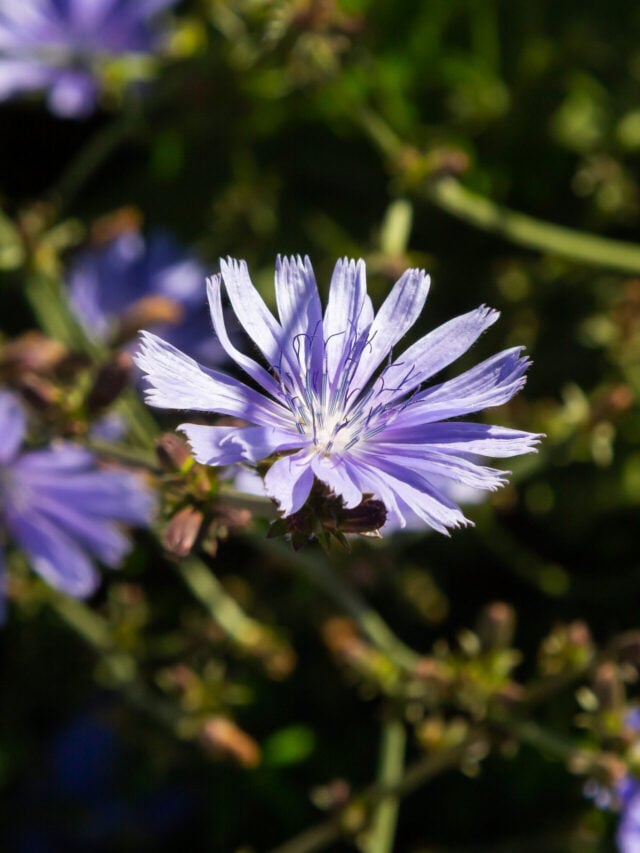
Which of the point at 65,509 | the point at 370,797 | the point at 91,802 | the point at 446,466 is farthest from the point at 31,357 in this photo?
the point at 91,802

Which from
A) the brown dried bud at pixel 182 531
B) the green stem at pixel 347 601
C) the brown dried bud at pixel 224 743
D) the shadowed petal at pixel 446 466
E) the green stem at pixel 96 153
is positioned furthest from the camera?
the green stem at pixel 96 153

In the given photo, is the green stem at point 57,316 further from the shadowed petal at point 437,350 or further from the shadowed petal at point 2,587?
the shadowed petal at point 437,350

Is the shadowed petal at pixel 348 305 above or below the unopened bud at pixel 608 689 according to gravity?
above

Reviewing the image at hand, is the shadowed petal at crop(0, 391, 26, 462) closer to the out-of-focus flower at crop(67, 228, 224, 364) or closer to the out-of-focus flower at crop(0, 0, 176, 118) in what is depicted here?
the out-of-focus flower at crop(67, 228, 224, 364)

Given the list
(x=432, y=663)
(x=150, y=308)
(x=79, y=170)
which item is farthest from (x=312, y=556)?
(x=79, y=170)

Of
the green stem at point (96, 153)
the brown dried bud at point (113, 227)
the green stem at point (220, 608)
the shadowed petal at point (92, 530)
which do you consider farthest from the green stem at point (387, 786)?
the green stem at point (96, 153)

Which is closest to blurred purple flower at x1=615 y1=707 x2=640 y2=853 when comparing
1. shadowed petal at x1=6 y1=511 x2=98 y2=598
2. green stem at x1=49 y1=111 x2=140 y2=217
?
shadowed petal at x1=6 y1=511 x2=98 y2=598
